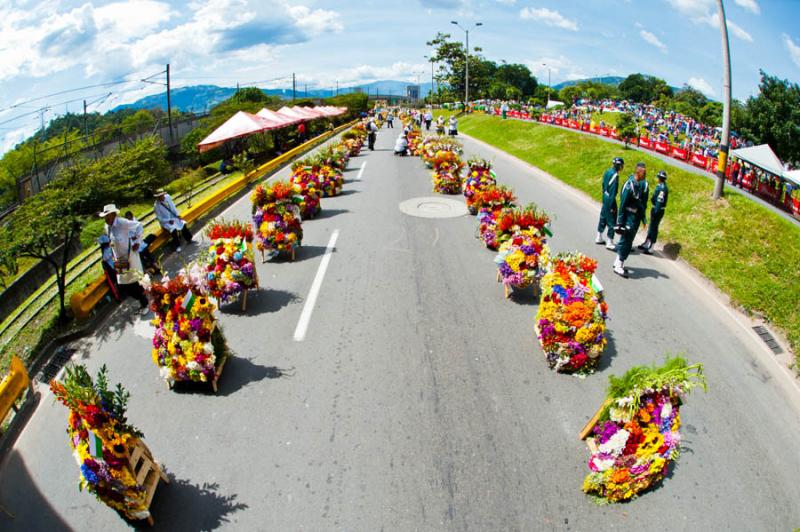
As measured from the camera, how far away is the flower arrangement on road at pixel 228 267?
7664 millimetres

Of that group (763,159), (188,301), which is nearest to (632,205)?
(188,301)

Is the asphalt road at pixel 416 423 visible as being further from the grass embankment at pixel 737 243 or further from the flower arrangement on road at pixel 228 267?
the grass embankment at pixel 737 243

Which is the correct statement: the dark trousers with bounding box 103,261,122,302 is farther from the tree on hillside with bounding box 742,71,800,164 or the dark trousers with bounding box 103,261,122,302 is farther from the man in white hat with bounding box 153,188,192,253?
the tree on hillside with bounding box 742,71,800,164

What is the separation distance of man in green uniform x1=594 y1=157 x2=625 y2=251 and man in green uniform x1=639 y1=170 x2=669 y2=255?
78cm

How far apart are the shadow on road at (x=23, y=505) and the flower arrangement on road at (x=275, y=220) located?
19.4 feet

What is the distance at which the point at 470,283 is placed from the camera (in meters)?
8.91

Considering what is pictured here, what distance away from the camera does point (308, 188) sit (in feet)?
45.5

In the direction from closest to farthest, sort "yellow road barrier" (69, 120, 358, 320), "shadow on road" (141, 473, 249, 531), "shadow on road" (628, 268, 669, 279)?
"shadow on road" (141, 473, 249, 531)
"yellow road barrier" (69, 120, 358, 320)
"shadow on road" (628, 268, 669, 279)

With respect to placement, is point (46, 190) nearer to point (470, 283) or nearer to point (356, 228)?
point (356, 228)

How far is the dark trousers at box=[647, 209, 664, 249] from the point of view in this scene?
10059mm

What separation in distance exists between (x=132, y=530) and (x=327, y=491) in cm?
173

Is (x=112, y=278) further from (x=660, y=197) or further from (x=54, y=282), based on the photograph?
(x=660, y=197)

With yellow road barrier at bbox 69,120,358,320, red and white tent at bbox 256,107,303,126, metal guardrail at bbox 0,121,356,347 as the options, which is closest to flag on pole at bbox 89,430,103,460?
yellow road barrier at bbox 69,120,358,320

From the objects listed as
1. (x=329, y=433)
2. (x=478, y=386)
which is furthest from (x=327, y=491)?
(x=478, y=386)
